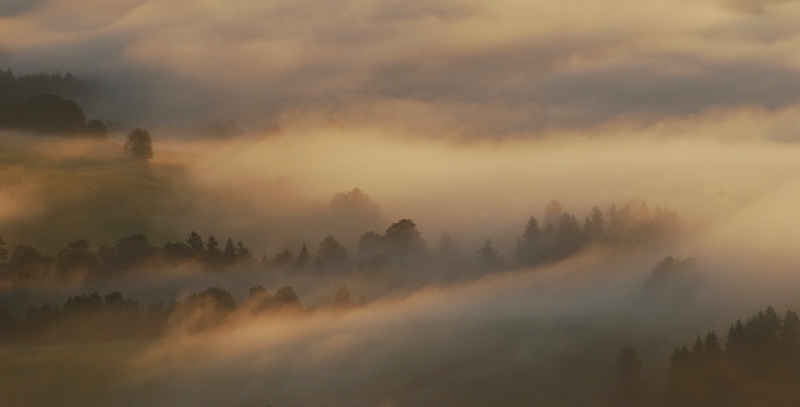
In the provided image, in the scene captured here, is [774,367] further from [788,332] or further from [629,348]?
[629,348]

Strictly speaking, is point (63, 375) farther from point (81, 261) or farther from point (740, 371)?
point (740, 371)

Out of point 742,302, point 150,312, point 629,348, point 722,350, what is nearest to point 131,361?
point 150,312

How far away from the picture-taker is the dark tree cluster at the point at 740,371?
13550cm

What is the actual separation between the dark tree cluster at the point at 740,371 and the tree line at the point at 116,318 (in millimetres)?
61251

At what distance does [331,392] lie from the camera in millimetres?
125000

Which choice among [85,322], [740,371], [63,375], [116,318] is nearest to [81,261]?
[116,318]

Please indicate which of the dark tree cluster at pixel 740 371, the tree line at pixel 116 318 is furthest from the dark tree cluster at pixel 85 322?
the dark tree cluster at pixel 740 371

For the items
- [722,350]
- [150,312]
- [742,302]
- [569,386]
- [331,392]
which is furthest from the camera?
[742,302]

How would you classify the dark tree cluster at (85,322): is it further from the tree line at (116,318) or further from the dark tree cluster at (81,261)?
the dark tree cluster at (81,261)

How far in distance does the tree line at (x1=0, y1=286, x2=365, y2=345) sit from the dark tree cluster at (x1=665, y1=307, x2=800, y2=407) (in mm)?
61251

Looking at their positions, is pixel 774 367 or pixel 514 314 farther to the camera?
pixel 514 314

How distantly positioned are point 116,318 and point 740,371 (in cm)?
8571

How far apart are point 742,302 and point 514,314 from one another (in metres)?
38.1

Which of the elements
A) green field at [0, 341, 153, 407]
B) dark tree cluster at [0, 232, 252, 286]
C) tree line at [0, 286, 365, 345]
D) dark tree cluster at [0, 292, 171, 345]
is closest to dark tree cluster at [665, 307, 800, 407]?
tree line at [0, 286, 365, 345]
